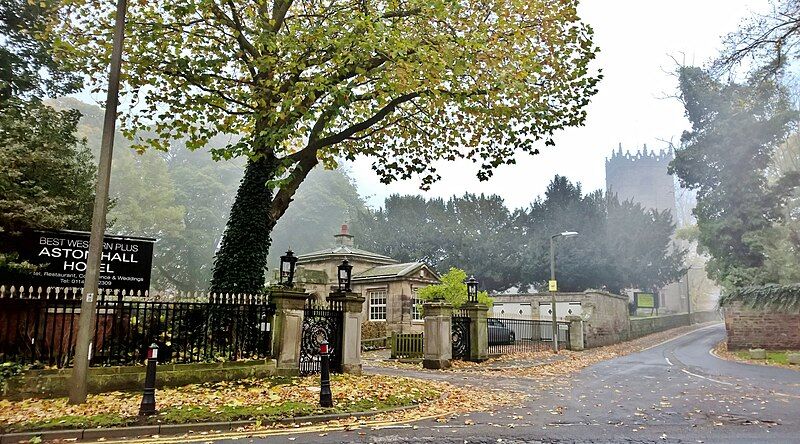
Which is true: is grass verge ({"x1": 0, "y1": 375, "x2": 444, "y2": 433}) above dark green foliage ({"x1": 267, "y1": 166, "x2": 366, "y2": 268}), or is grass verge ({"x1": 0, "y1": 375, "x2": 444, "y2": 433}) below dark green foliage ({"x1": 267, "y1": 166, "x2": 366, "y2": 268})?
below

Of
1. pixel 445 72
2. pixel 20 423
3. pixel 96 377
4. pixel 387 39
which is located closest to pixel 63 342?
pixel 96 377

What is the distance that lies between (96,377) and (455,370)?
10.4 meters

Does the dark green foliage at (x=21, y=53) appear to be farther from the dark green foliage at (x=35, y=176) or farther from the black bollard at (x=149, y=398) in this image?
the black bollard at (x=149, y=398)

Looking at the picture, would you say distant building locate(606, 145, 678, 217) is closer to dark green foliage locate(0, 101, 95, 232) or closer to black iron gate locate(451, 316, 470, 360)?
black iron gate locate(451, 316, 470, 360)

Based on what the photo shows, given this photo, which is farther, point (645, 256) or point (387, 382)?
point (645, 256)

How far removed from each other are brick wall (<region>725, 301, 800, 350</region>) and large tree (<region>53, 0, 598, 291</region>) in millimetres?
16058

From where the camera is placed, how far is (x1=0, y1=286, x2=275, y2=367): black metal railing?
30.4ft

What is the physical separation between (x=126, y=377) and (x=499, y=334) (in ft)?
60.4

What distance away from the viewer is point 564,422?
27.4 ft

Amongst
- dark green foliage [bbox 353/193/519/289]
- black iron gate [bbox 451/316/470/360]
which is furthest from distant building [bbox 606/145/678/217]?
black iron gate [bbox 451/316/470/360]

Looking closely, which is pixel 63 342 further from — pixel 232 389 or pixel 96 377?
pixel 232 389

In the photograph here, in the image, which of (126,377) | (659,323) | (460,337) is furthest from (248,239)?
(659,323)

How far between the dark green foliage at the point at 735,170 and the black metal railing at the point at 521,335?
342 inches

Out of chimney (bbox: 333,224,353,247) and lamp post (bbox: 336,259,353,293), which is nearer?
lamp post (bbox: 336,259,353,293)
